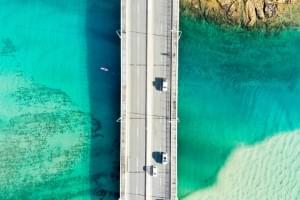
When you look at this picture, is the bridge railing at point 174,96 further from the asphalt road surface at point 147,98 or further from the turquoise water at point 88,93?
the turquoise water at point 88,93

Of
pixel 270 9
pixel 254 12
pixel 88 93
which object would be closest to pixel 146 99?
pixel 88 93

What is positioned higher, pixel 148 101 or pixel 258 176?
pixel 148 101

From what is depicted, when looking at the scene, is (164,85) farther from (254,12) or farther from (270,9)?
(270,9)

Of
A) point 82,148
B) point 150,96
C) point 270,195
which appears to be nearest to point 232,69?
point 150,96

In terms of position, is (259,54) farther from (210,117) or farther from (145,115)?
(145,115)

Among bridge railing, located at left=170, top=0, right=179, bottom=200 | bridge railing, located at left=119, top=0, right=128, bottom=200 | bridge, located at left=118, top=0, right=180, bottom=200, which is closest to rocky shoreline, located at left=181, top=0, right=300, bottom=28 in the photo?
bridge railing, located at left=170, top=0, right=179, bottom=200

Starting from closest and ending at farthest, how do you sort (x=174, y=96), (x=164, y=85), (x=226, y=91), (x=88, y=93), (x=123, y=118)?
(x=164, y=85) → (x=174, y=96) → (x=123, y=118) → (x=88, y=93) → (x=226, y=91)

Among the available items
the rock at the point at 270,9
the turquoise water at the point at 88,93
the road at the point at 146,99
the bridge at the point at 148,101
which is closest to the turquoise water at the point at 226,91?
the turquoise water at the point at 88,93
